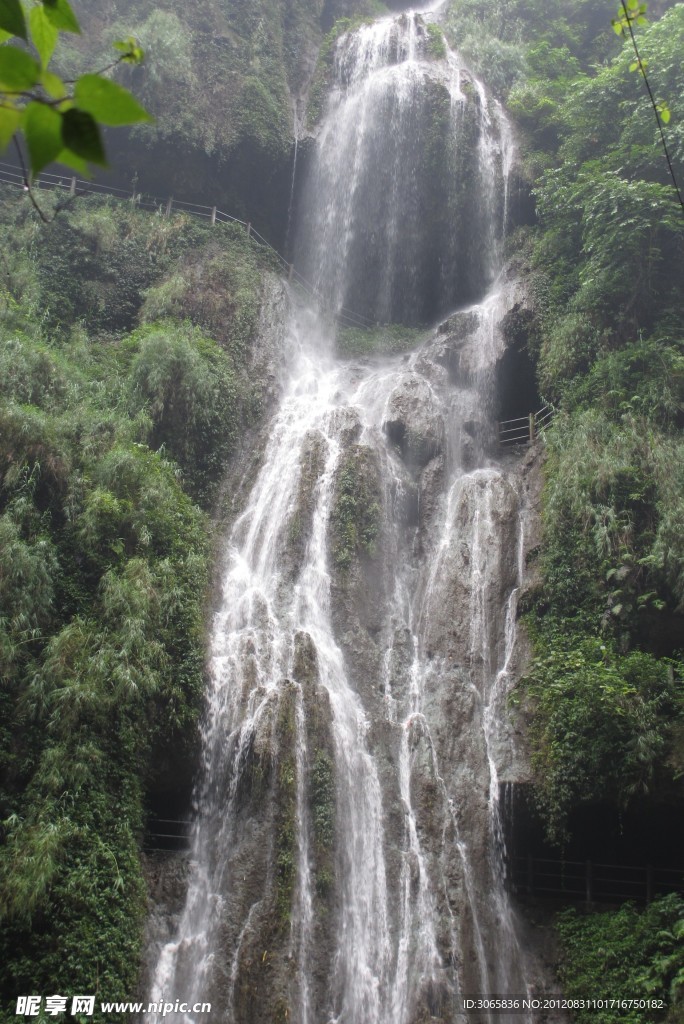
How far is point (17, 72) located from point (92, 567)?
28.5 feet

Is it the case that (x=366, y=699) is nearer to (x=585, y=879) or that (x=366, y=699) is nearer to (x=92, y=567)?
(x=585, y=879)

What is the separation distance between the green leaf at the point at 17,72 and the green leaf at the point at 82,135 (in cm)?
11

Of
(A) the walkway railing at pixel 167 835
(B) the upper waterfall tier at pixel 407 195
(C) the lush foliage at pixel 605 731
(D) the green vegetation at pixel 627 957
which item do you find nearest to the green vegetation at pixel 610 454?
(C) the lush foliage at pixel 605 731

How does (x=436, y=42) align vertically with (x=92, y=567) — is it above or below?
above

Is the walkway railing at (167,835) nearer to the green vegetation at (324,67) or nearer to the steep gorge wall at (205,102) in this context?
the steep gorge wall at (205,102)

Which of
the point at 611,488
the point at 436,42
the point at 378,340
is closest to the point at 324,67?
the point at 436,42

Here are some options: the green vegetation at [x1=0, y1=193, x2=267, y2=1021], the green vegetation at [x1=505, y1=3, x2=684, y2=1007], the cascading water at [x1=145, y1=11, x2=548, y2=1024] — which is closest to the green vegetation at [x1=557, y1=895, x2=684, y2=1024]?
the green vegetation at [x1=505, y1=3, x2=684, y2=1007]

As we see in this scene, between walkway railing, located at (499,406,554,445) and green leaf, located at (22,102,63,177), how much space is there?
43.0ft

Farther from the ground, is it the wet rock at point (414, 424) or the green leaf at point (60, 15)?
the wet rock at point (414, 424)

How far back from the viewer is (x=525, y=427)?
14391 mm

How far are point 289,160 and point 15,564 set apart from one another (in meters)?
14.6

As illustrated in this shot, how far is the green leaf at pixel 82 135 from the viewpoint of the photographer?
3.33ft

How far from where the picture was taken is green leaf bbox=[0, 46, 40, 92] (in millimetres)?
1080

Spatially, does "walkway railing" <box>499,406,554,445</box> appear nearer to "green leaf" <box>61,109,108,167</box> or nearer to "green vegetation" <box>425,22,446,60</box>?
"green vegetation" <box>425,22,446,60</box>
